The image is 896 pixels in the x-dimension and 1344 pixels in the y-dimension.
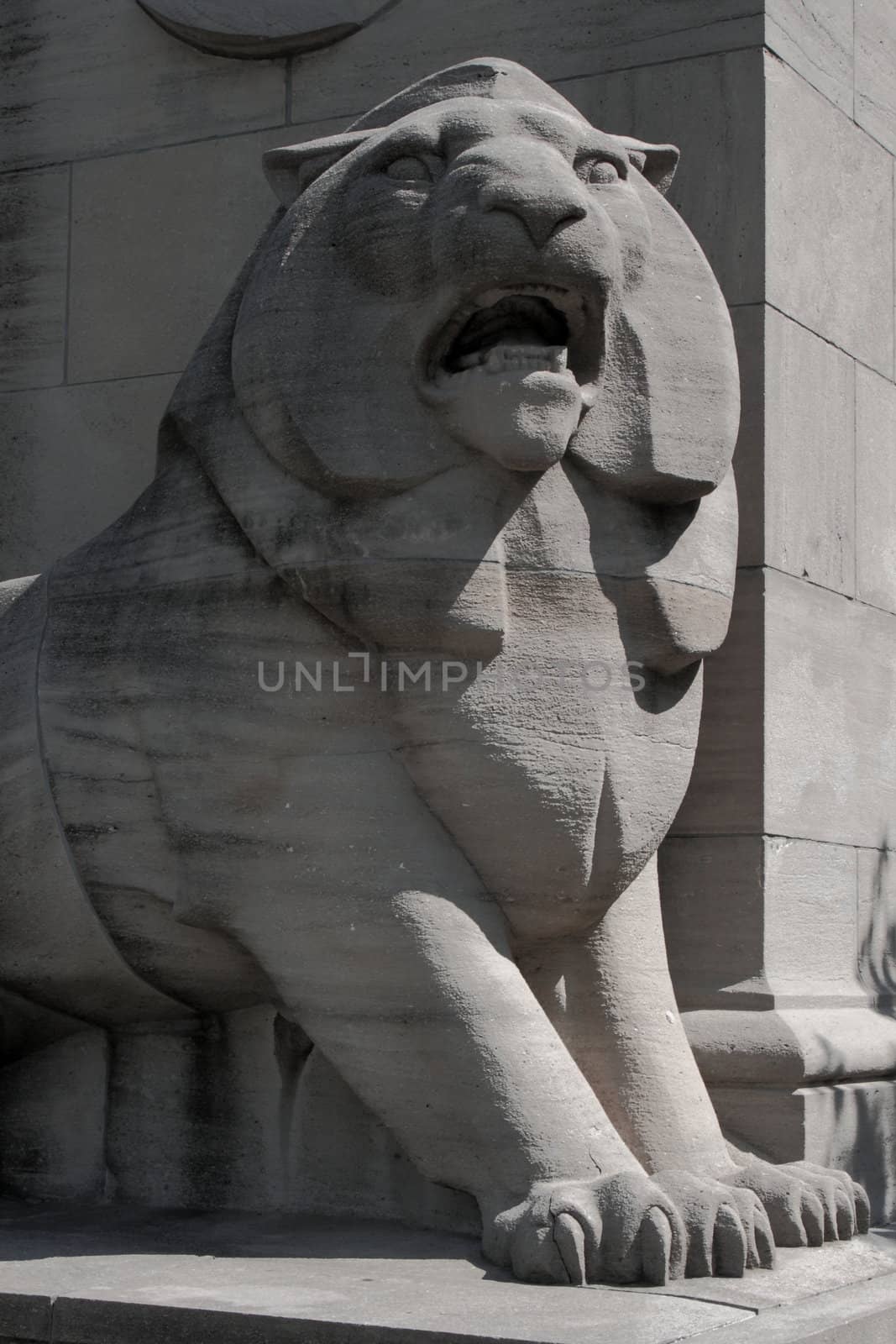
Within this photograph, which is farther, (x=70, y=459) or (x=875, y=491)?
(x=70, y=459)

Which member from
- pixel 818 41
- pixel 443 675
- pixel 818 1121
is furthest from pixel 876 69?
pixel 818 1121

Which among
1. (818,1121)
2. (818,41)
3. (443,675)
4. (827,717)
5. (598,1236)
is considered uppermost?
(818,41)

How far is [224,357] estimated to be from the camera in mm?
5117

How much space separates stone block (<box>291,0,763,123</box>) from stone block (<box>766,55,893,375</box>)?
27 cm

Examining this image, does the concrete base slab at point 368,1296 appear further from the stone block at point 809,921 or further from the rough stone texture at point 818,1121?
the stone block at point 809,921

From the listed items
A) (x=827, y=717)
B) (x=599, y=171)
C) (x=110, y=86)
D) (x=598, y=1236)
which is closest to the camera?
(x=598, y=1236)

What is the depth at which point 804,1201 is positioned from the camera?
16.0ft

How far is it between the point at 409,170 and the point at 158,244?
2324mm

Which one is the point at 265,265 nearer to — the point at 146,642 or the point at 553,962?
the point at 146,642

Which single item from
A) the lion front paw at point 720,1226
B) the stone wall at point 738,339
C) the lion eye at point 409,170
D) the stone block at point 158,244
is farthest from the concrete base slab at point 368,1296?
the stone block at point 158,244

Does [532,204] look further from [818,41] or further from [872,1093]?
[872,1093]

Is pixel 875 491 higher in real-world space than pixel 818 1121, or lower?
higher

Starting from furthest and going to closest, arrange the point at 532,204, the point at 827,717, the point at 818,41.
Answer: the point at 818,41, the point at 827,717, the point at 532,204

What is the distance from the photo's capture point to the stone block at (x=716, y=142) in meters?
6.07
